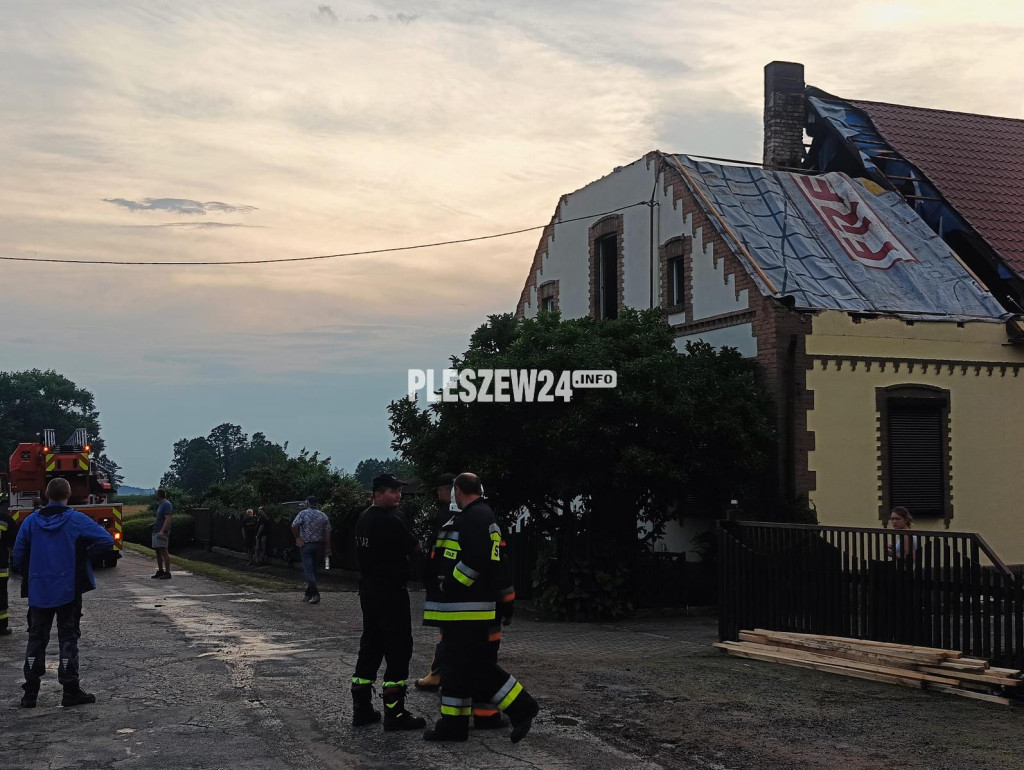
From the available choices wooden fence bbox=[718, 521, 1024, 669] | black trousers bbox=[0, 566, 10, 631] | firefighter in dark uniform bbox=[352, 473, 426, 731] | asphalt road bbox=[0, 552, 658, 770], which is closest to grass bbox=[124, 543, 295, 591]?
asphalt road bbox=[0, 552, 658, 770]

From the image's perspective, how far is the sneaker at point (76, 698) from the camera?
9.05 m

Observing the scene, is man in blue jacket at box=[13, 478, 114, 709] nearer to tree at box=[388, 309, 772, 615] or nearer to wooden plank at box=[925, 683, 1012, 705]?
wooden plank at box=[925, 683, 1012, 705]

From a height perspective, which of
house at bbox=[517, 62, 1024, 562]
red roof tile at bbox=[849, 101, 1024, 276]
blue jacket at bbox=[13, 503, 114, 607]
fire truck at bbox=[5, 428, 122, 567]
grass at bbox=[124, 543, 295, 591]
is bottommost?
grass at bbox=[124, 543, 295, 591]

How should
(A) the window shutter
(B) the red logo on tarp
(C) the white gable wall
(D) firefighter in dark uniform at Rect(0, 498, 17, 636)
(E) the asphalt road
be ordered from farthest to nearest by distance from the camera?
(B) the red logo on tarp
(C) the white gable wall
(A) the window shutter
(D) firefighter in dark uniform at Rect(0, 498, 17, 636)
(E) the asphalt road

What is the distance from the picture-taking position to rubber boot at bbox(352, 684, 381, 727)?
819cm

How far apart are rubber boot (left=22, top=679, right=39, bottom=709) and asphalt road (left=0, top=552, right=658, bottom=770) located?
9cm

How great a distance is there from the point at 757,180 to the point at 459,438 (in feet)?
31.8

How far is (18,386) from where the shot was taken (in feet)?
360

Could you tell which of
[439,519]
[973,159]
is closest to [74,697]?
[439,519]

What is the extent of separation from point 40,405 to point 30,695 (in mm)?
109310

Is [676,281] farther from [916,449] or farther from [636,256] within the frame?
[916,449]

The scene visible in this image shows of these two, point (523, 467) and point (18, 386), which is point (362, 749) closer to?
point (523, 467)

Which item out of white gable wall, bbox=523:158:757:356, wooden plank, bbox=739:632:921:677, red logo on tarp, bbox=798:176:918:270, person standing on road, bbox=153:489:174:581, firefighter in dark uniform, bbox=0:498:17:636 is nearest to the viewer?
wooden plank, bbox=739:632:921:677

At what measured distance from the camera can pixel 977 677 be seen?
32.8 ft
